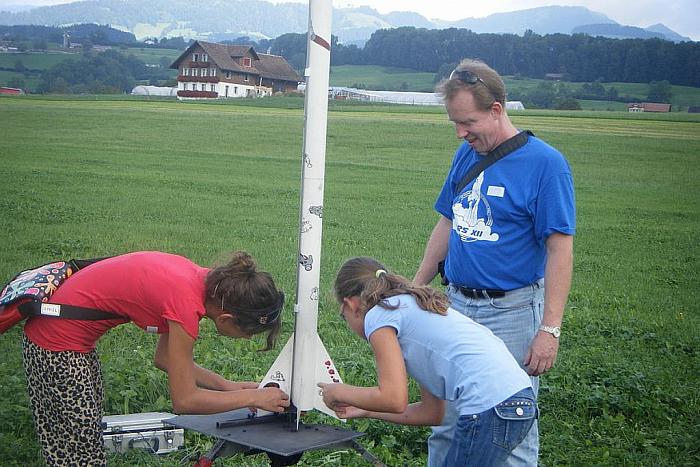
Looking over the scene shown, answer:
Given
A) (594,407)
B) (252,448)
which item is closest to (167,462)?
(252,448)

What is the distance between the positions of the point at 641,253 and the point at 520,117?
4.96m

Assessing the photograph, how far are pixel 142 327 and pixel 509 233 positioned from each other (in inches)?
59.7

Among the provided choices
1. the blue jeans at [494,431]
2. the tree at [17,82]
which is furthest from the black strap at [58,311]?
the tree at [17,82]

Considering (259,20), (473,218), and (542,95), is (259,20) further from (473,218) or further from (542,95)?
(473,218)

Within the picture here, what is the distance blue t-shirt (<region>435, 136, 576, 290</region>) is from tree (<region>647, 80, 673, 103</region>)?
37.9ft

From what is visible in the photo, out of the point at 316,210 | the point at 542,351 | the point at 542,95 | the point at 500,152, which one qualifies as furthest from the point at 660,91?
the point at 316,210

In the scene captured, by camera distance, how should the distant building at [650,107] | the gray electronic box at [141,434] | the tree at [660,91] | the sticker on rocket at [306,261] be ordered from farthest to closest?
the distant building at [650,107] → the tree at [660,91] → the gray electronic box at [141,434] → the sticker on rocket at [306,261]

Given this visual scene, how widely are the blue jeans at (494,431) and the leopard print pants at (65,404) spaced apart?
1517 millimetres

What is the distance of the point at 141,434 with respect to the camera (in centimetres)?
439

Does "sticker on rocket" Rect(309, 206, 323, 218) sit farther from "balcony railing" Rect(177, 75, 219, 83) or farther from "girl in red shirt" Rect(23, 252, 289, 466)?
"balcony railing" Rect(177, 75, 219, 83)

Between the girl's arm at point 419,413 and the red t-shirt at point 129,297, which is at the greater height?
the red t-shirt at point 129,297

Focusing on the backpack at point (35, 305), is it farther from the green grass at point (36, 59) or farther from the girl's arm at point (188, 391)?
the green grass at point (36, 59)

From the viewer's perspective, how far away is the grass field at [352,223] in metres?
5.08

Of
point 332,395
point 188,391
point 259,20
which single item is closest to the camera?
point 188,391
